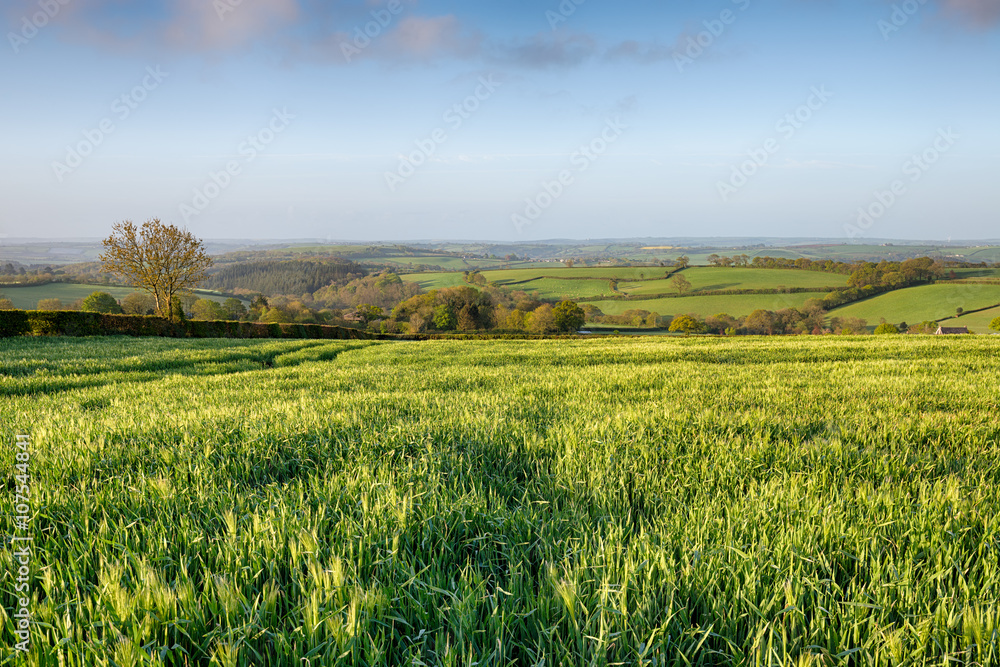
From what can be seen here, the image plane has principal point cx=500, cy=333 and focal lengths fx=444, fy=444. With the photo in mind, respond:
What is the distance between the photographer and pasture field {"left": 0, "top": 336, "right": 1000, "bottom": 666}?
1423mm

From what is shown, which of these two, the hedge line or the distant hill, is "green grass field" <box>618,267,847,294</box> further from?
the hedge line

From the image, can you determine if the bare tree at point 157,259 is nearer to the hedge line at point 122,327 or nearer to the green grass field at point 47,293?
the hedge line at point 122,327

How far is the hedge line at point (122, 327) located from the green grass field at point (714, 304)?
227 feet

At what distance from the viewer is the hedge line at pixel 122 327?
77.9ft

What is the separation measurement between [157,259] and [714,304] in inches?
3620

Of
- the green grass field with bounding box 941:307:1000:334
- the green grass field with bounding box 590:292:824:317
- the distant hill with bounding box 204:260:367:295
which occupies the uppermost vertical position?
the distant hill with bounding box 204:260:367:295

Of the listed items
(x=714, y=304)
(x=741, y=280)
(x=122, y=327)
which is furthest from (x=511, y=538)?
(x=741, y=280)

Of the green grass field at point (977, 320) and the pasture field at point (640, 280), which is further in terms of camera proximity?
the pasture field at point (640, 280)

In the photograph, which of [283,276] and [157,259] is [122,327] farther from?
[283,276]

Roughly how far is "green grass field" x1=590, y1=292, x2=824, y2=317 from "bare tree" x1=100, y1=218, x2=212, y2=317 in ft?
239

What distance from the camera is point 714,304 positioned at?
303 ft

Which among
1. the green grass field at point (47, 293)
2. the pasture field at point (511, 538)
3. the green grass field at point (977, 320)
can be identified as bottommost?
the green grass field at point (977, 320)

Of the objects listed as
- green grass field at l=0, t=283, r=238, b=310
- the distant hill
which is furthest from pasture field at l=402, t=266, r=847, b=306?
green grass field at l=0, t=283, r=238, b=310

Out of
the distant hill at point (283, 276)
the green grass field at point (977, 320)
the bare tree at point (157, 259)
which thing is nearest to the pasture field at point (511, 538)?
the bare tree at point (157, 259)
